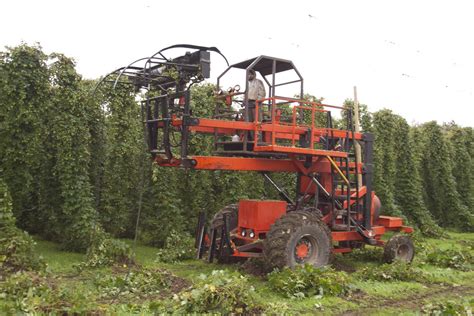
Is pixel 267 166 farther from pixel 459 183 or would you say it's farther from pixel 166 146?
pixel 459 183

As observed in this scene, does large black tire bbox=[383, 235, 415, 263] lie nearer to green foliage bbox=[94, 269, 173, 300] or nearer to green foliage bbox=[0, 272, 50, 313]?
green foliage bbox=[94, 269, 173, 300]

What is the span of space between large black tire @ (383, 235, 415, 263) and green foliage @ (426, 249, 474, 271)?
441mm

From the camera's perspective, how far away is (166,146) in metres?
8.30

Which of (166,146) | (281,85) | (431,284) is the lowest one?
(431,284)

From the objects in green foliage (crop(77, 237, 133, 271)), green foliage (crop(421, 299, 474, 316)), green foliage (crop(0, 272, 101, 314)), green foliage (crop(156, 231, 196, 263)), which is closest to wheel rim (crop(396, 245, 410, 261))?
green foliage (crop(421, 299, 474, 316))

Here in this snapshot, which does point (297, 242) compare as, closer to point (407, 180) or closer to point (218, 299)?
point (218, 299)

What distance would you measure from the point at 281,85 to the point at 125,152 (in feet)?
16.9

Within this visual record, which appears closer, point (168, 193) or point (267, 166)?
point (267, 166)

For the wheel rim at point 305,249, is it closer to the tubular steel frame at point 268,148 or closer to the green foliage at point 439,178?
the tubular steel frame at point 268,148

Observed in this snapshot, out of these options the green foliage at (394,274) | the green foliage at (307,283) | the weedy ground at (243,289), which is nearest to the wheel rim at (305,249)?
the weedy ground at (243,289)

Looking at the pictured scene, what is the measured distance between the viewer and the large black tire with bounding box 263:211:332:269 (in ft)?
27.8

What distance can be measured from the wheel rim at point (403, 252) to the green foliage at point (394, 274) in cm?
143

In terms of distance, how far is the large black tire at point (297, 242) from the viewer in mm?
8469

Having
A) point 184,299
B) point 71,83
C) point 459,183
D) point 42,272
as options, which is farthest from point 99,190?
point 459,183
